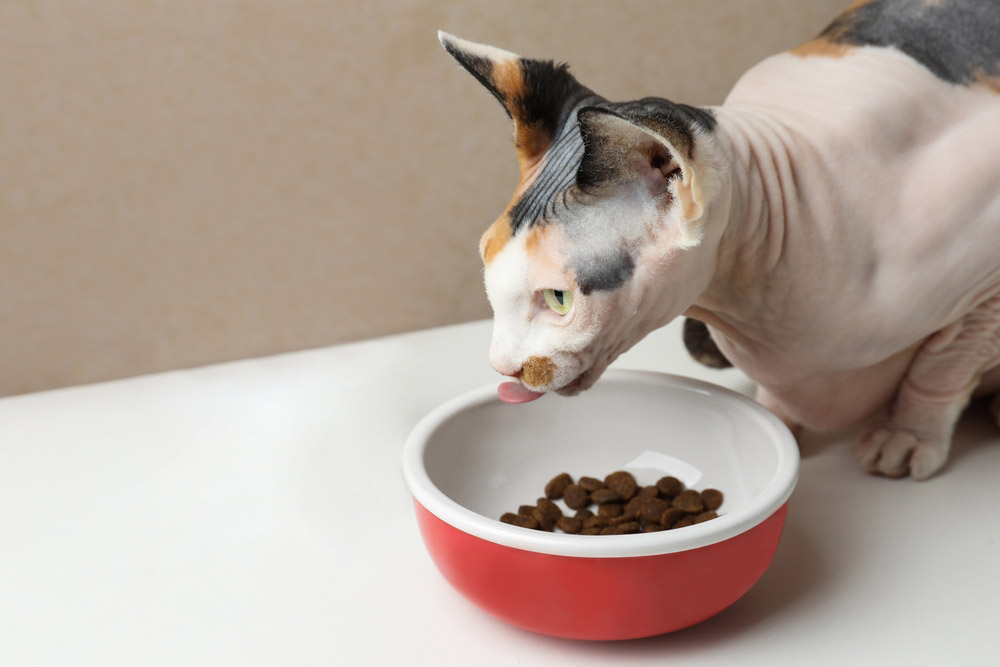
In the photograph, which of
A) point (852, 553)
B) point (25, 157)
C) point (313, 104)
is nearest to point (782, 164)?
point (852, 553)

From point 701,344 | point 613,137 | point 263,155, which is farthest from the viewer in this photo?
point 263,155

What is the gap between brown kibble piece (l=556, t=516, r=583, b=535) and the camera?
772mm

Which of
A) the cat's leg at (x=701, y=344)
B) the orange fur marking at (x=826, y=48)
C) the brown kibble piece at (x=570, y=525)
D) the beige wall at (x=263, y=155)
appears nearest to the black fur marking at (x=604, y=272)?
the brown kibble piece at (x=570, y=525)

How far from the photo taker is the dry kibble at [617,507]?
2.55ft

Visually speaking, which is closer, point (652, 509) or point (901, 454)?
point (652, 509)

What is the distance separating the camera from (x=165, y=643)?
0.74 metres

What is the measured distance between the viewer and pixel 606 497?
819 mm

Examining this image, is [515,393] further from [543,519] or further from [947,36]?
[947,36]

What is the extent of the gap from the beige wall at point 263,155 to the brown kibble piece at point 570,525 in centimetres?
62

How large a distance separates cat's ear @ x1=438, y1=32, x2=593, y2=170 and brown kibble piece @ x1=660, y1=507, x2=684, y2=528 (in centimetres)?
29

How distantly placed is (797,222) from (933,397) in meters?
0.26

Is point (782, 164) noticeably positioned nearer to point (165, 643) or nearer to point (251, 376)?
point (165, 643)

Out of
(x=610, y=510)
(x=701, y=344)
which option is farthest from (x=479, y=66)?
(x=701, y=344)

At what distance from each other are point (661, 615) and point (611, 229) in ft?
0.87
